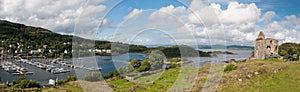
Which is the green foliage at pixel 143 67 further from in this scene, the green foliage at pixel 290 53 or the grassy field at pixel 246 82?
the green foliage at pixel 290 53

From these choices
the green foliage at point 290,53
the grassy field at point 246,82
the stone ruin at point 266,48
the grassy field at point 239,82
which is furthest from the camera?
the stone ruin at point 266,48

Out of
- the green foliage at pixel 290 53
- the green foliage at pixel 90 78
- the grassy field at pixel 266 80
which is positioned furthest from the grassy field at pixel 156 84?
the green foliage at pixel 290 53

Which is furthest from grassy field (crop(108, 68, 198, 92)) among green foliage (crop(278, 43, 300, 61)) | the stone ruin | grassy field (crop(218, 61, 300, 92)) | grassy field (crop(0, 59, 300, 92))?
the stone ruin

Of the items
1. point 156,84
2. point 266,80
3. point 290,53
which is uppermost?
point 290,53

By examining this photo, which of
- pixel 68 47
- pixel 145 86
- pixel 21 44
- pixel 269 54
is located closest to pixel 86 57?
pixel 145 86

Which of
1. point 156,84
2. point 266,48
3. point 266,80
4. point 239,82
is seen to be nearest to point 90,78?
point 156,84

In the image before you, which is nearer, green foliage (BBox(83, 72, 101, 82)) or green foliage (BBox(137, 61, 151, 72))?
green foliage (BBox(83, 72, 101, 82))

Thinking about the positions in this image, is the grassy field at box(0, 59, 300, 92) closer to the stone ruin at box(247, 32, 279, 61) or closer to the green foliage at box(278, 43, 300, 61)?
the green foliage at box(278, 43, 300, 61)

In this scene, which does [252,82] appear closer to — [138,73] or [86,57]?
[138,73]

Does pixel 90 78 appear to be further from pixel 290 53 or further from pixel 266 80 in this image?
pixel 290 53

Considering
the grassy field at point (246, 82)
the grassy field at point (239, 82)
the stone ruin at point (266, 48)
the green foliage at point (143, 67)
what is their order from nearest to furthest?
the grassy field at point (239, 82) < the grassy field at point (246, 82) < the green foliage at point (143, 67) < the stone ruin at point (266, 48)

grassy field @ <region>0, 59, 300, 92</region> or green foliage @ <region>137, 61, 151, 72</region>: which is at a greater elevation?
green foliage @ <region>137, 61, 151, 72</region>

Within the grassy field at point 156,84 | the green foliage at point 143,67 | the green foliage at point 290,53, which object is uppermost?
the green foliage at point 290,53

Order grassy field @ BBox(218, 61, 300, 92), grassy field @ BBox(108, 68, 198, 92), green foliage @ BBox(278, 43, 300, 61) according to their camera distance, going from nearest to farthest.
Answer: grassy field @ BBox(108, 68, 198, 92), grassy field @ BBox(218, 61, 300, 92), green foliage @ BBox(278, 43, 300, 61)
